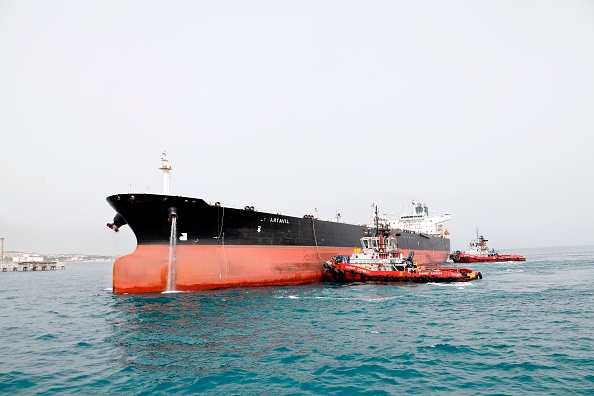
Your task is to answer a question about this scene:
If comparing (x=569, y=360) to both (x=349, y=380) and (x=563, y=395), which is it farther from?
(x=349, y=380)

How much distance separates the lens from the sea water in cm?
931

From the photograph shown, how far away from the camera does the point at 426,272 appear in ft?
108

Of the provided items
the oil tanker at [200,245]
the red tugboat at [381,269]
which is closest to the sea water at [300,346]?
the oil tanker at [200,245]

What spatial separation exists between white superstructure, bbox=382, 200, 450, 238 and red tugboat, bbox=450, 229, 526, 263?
5101 mm

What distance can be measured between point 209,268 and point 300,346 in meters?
13.9

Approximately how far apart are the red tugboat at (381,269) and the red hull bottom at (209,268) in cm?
331

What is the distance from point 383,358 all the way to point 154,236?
1741 centimetres

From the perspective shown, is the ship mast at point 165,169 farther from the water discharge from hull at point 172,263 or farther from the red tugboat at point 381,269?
the red tugboat at point 381,269

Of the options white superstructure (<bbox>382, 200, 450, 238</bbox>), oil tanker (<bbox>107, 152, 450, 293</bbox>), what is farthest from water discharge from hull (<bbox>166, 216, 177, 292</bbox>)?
white superstructure (<bbox>382, 200, 450, 238</bbox>)

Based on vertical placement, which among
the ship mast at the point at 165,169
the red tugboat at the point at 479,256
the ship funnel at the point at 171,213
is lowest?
the red tugboat at the point at 479,256

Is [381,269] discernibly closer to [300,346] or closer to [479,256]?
[300,346]

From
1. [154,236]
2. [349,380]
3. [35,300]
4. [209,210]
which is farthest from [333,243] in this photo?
[349,380]

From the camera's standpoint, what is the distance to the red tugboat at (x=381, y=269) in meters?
31.4

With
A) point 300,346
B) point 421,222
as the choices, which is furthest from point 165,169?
point 421,222
